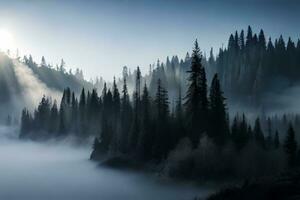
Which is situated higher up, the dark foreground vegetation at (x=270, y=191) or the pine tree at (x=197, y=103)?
the pine tree at (x=197, y=103)

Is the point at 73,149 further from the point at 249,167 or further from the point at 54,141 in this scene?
the point at 249,167

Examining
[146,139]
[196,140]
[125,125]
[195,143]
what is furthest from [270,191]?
[125,125]

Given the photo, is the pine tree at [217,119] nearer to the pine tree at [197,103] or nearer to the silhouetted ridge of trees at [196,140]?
the silhouetted ridge of trees at [196,140]

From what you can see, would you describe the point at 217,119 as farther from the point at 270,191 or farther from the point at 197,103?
the point at 270,191

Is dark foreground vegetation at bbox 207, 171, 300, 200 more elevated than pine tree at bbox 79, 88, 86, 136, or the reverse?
pine tree at bbox 79, 88, 86, 136

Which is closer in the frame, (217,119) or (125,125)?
(217,119)

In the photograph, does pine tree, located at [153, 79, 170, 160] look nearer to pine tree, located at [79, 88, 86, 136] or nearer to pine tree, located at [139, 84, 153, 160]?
pine tree, located at [139, 84, 153, 160]

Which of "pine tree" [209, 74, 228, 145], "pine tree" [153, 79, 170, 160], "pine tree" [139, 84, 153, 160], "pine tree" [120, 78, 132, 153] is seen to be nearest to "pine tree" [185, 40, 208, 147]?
"pine tree" [209, 74, 228, 145]

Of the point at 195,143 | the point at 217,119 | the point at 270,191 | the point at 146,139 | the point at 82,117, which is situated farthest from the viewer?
the point at 82,117

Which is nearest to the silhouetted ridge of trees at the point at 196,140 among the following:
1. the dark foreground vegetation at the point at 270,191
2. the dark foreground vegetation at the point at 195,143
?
the dark foreground vegetation at the point at 195,143

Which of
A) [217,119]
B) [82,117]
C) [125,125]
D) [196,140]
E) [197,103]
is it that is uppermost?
[82,117]

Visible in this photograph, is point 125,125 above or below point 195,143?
above

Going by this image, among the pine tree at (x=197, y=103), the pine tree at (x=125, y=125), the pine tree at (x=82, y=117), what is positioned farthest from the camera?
the pine tree at (x=82, y=117)

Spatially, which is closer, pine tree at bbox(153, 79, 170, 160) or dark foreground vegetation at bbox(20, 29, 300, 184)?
dark foreground vegetation at bbox(20, 29, 300, 184)
